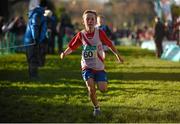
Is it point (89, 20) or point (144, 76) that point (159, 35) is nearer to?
point (144, 76)

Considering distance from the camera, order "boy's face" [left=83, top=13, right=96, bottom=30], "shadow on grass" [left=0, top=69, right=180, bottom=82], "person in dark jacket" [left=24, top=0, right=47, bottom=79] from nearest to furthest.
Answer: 1. "boy's face" [left=83, top=13, right=96, bottom=30]
2. "person in dark jacket" [left=24, top=0, right=47, bottom=79]
3. "shadow on grass" [left=0, top=69, right=180, bottom=82]

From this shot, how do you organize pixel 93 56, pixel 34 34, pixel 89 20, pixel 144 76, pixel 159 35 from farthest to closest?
1. pixel 159 35
2. pixel 144 76
3. pixel 34 34
4. pixel 93 56
5. pixel 89 20

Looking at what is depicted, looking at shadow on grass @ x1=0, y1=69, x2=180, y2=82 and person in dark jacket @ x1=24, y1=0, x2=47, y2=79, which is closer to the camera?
person in dark jacket @ x1=24, y1=0, x2=47, y2=79

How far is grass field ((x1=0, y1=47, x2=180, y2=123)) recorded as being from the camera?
358 inches

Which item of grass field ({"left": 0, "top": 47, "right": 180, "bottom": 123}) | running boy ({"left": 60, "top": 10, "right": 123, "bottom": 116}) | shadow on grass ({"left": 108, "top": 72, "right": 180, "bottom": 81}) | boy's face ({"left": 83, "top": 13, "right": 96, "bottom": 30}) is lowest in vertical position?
shadow on grass ({"left": 108, "top": 72, "right": 180, "bottom": 81})

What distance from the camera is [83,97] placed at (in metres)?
11.3

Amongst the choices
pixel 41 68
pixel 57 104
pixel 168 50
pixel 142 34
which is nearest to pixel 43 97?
pixel 57 104

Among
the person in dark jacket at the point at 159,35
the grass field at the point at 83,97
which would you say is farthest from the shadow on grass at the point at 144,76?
the person in dark jacket at the point at 159,35

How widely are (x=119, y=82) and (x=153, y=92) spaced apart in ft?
7.11

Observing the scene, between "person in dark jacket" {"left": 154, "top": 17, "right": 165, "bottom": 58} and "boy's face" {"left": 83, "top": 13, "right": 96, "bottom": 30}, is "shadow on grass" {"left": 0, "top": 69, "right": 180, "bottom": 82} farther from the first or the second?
"person in dark jacket" {"left": 154, "top": 17, "right": 165, "bottom": 58}

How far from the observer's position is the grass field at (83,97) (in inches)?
358

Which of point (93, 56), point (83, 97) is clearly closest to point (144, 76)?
point (83, 97)

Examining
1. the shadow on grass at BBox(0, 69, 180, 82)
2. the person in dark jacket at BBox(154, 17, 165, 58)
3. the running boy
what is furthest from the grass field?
the person in dark jacket at BBox(154, 17, 165, 58)

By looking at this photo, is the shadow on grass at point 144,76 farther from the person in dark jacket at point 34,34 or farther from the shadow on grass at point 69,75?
the person in dark jacket at point 34,34
